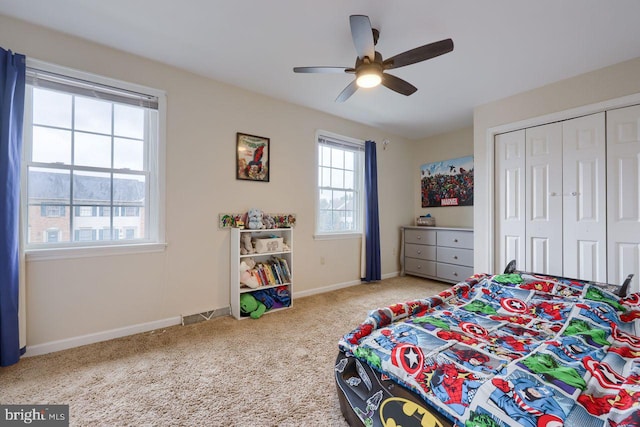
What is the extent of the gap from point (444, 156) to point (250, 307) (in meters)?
3.97

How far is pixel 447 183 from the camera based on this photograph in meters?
4.66

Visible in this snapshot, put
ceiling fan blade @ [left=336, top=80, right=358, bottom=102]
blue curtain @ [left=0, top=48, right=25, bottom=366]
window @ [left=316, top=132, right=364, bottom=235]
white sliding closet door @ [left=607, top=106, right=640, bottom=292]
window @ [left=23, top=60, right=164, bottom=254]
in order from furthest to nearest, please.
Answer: window @ [left=316, top=132, right=364, bottom=235]
white sliding closet door @ [left=607, top=106, right=640, bottom=292]
ceiling fan blade @ [left=336, top=80, right=358, bottom=102]
window @ [left=23, top=60, right=164, bottom=254]
blue curtain @ [left=0, top=48, right=25, bottom=366]

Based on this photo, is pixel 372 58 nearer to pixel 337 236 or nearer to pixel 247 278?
pixel 247 278

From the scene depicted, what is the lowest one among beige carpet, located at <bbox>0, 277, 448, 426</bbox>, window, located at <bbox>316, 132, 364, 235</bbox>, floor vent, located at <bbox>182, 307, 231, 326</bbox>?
beige carpet, located at <bbox>0, 277, 448, 426</bbox>

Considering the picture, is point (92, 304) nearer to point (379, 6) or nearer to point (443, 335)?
point (443, 335)

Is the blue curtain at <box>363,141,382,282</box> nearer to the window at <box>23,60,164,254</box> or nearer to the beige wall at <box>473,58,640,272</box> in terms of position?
the beige wall at <box>473,58,640,272</box>

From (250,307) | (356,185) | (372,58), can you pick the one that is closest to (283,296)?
(250,307)

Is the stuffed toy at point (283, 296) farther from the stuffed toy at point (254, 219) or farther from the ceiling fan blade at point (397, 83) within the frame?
the ceiling fan blade at point (397, 83)

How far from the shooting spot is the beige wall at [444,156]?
14.5 feet

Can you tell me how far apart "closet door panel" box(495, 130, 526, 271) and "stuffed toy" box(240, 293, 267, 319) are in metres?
2.90

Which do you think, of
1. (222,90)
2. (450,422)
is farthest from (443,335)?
(222,90)

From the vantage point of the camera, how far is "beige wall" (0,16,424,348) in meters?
2.15

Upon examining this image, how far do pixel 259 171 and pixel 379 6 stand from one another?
1999mm

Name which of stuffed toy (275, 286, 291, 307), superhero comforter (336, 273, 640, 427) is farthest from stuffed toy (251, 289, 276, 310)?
superhero comforter (336, 273, 640, 427)
